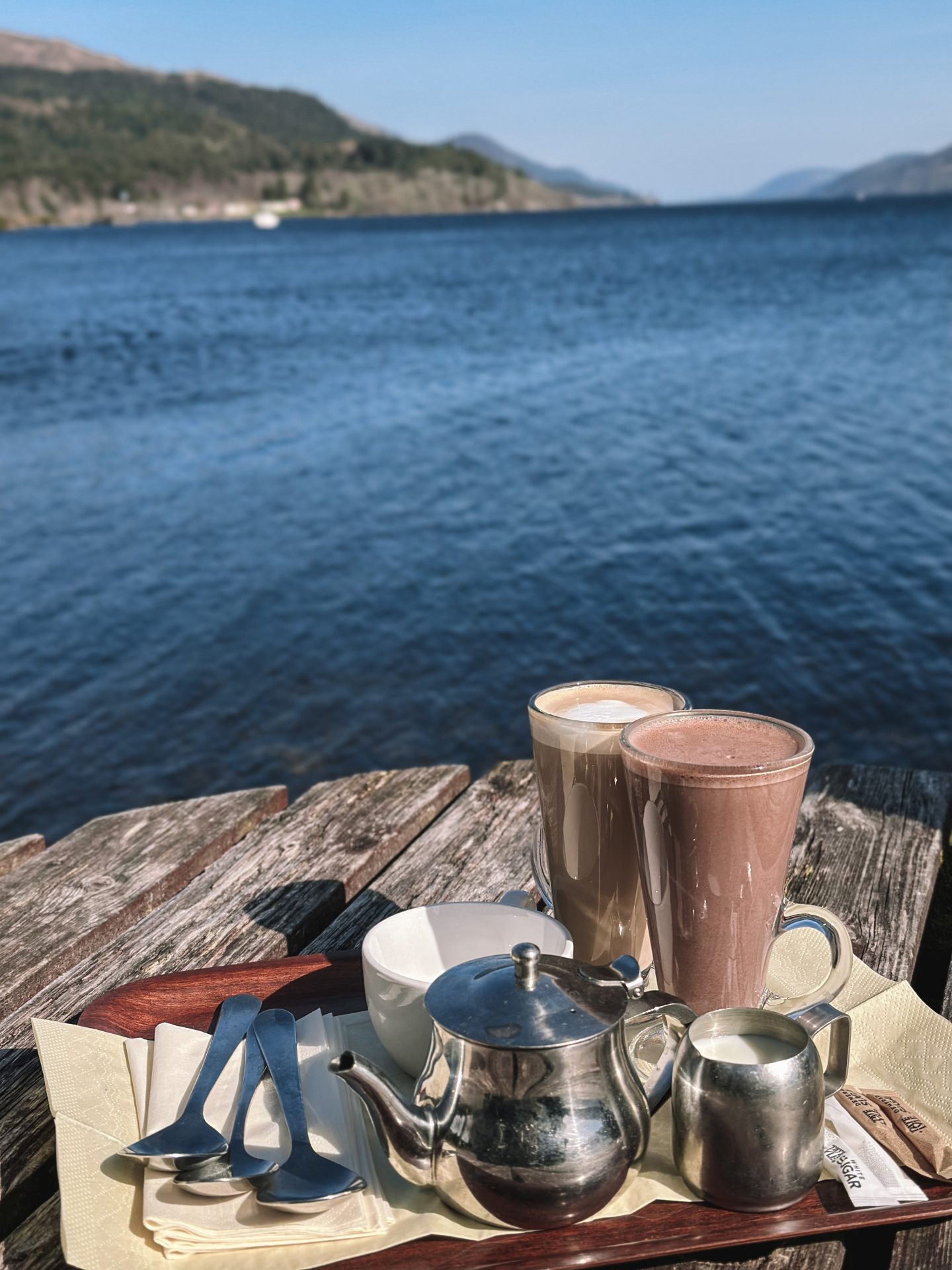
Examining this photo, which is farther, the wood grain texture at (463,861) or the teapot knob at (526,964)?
the wood grain texture at (463,861)

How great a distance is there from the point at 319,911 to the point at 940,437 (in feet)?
40.6

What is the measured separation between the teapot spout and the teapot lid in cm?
6

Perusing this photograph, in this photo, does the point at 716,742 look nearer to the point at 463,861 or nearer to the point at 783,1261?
the point at 783,1261

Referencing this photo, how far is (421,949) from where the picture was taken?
1109mm

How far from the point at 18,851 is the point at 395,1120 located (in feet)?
4.05

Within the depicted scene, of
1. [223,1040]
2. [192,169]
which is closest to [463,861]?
[223,1040]

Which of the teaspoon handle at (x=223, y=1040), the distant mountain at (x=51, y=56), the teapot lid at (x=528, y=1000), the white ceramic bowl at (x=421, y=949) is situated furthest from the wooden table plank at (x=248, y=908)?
the distant mountain at (x=51, y=56)

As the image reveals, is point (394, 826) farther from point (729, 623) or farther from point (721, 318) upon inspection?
point (721, 318)

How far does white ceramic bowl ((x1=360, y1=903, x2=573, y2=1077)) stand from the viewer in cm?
100

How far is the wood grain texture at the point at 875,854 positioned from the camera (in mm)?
1384

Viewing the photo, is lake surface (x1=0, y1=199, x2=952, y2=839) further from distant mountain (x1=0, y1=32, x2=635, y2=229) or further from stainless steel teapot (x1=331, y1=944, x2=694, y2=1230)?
distant mountain (x1=0, y1=32, x2=635, y2=229)

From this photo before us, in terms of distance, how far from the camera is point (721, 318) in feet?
80.6

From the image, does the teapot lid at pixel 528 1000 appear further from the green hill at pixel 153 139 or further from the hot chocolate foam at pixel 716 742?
the green hill at pixel 153 139

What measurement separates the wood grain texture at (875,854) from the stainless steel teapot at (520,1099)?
59 cm
